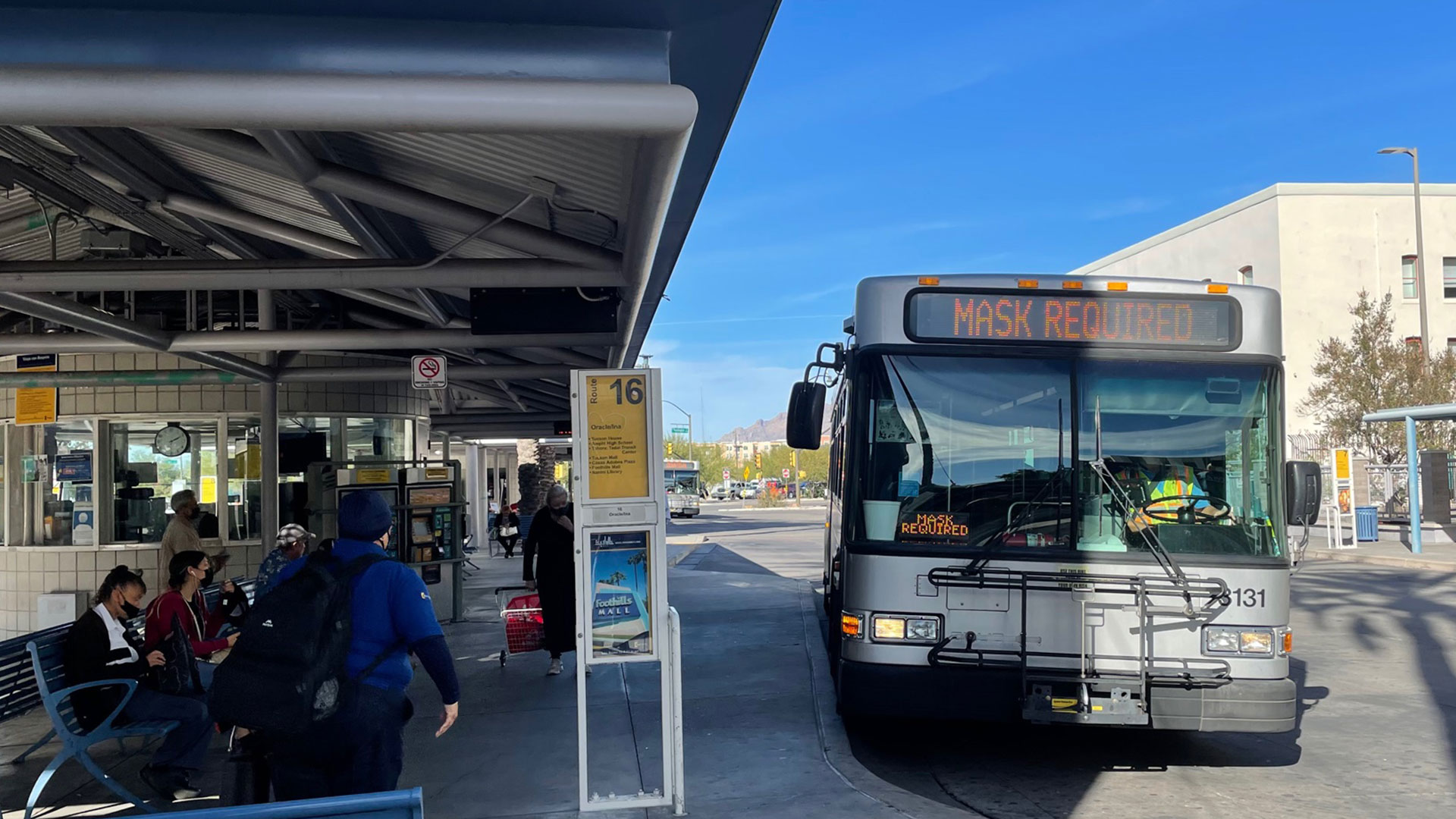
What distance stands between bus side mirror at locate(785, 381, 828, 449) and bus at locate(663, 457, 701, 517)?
171 feet

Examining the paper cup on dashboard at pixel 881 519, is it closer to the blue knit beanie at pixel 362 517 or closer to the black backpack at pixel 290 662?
the blue knit beanie at pixel 362 517

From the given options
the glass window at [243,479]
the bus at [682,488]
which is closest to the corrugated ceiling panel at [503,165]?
the glass window at [243,479]

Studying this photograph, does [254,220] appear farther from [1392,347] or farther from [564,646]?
[1392,347]

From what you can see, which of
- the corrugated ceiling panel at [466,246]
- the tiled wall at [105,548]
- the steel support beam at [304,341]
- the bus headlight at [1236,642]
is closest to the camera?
the bus headlight at [1236,642]

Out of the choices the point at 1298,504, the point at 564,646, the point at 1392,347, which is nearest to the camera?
the point at 1298,504

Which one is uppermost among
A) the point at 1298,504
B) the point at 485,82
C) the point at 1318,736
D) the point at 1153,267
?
the point at 1153,267

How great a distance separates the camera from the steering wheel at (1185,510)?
6.80 metres

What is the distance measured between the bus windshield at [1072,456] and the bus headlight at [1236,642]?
44cm

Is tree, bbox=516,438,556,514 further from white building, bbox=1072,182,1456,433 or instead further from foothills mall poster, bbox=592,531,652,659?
foothills mall poster, bbox=592,531,652,659

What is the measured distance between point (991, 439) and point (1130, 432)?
2.66 ft

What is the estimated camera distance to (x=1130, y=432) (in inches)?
274

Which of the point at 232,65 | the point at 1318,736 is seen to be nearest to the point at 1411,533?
the point at 1318,736

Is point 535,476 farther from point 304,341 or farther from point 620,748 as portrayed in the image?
point 620,748

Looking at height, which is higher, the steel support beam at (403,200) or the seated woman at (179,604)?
the steel support beam at (403,200)
